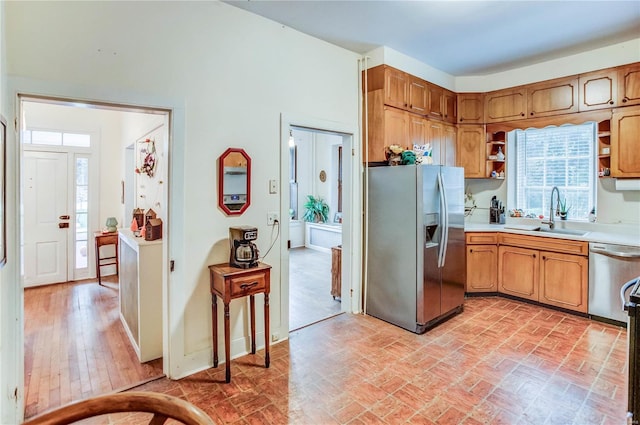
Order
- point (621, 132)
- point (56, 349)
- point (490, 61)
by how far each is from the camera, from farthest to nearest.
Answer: point (490, 61)
point (621, 132)
point (56, 349)

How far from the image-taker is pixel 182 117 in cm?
257

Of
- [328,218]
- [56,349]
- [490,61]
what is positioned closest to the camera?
[56,349]

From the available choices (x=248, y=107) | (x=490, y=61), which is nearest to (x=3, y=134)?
(x=248, y=107)

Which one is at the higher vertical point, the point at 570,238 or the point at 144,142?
the point at 144,142

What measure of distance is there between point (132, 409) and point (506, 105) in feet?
16.8

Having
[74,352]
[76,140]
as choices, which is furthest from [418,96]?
[76,140]

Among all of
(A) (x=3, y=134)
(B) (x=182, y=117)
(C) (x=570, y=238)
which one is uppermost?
(B) (x=182, y=117)

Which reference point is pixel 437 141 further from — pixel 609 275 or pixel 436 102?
pixel 609 275

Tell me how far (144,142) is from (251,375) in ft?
10.6

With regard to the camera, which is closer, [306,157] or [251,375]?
[251,375]

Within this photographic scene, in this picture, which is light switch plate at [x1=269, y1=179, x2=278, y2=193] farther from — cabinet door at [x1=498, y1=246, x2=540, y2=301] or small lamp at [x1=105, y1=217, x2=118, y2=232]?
small lamp at [x1=105, y1=217, x2=118, y2=232]

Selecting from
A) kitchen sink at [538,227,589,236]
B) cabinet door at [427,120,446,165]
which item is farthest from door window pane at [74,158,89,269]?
kitchen sink at [538,227,589,236]

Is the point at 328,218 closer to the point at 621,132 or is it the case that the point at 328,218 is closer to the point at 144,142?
the point at 144,142

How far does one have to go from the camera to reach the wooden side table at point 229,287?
8.27 feet
